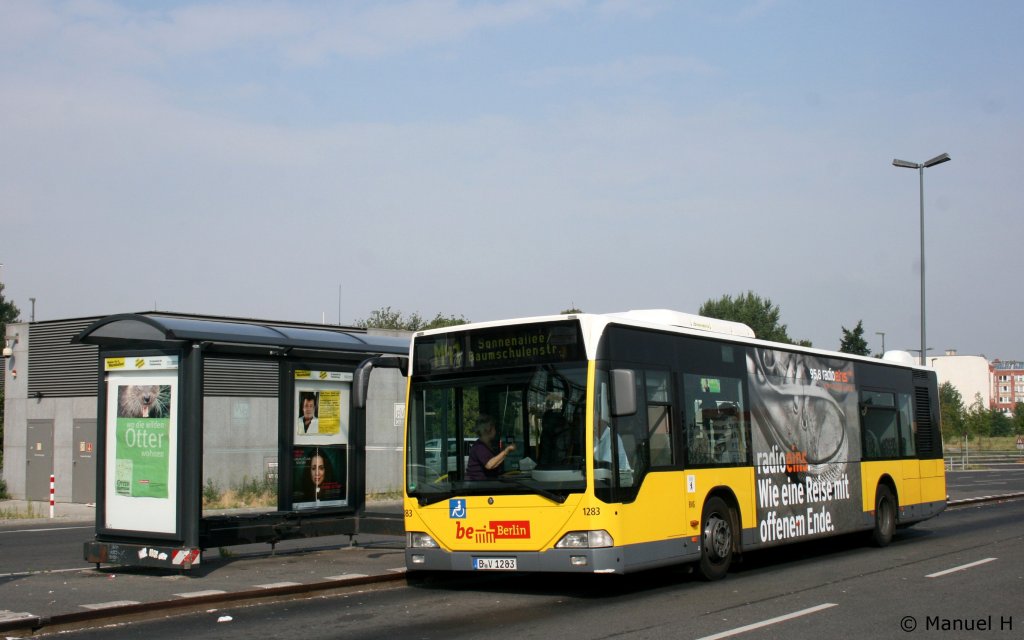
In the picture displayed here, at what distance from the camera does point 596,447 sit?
10977 mm

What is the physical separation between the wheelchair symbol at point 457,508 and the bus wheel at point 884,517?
8421 mm

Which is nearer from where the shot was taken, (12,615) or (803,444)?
(12,615)

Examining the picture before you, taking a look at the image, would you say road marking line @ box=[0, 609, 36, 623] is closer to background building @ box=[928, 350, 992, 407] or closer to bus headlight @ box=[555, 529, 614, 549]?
bus headlight @ box=[555, 529, 614, 549]

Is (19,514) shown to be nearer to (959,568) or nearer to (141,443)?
(141,443)

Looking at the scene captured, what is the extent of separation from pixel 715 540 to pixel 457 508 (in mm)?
3330

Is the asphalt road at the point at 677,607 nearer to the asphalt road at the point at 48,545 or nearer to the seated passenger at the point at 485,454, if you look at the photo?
the seated passenger at the point at 485,454

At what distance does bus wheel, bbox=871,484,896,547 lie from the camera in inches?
679

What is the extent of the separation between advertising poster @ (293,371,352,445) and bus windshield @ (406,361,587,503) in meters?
3.30

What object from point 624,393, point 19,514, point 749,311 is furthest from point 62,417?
point 749,311

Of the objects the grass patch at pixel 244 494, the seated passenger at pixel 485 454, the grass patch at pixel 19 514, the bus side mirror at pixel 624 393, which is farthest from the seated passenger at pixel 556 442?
the grass patch at pixel 19 514

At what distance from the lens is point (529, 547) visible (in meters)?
11.1

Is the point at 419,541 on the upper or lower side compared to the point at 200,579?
upper

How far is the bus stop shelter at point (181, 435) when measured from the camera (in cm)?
1261

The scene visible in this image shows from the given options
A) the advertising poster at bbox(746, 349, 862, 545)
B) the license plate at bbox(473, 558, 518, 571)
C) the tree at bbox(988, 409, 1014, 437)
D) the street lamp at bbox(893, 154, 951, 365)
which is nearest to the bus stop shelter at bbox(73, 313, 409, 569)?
the license plate at bbox(473, 558, 518, 571)
